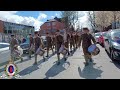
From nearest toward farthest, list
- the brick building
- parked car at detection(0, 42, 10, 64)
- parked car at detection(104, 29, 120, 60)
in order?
parked car at detection(104, 29, 120, 60)
parked car at detection(0, 42, 10, 64)
the brick building

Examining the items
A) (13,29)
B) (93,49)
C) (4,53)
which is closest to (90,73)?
(93,49)

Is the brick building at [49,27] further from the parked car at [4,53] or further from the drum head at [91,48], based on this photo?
the drum head at [91,48]

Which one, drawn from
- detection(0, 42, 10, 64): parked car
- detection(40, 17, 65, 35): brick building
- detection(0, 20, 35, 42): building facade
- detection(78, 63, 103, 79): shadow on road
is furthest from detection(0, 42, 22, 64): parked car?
detection(0, 20, 35, 42): building facade

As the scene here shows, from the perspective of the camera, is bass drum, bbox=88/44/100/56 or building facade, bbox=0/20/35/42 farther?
building facade, bbox=0/20/35/42

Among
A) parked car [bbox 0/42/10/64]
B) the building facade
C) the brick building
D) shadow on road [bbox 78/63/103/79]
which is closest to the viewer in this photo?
shadow on road [bbox 78/63/103/79]

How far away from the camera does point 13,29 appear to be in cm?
2559

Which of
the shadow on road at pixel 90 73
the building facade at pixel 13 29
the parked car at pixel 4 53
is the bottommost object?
the shadow on road at pixel 90 73

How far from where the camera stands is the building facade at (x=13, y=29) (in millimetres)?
23741

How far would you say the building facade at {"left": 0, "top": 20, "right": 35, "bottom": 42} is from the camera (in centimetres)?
2374

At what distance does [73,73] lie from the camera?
8.47m

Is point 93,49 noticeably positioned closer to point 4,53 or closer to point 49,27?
point 4,53

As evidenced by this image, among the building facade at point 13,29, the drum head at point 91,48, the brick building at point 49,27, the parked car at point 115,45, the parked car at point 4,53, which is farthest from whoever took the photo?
the building facade at point 13,29

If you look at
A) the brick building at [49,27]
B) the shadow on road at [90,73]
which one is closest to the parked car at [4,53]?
the shadow on road at [90,73]

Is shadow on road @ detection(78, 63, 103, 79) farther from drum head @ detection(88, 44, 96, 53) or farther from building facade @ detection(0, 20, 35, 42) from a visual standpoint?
building facade @ detection(0, 20, 35, 42)
